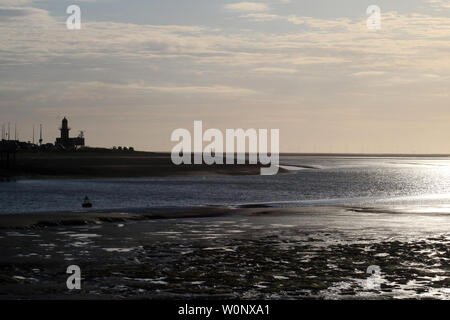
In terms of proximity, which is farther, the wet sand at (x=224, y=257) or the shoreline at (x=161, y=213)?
the shoreline at (x=161, y=213)

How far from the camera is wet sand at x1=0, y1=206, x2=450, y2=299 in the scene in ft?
62.6

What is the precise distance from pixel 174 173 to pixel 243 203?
65.2 metres

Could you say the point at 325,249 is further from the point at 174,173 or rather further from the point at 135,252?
the point at 174,173

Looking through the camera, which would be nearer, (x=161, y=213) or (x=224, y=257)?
(x=224, y=257)

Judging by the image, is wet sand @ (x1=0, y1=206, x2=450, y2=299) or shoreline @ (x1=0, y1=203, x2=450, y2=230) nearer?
wet sand @ (x1=0, y1=206, x2=450, y2=299)

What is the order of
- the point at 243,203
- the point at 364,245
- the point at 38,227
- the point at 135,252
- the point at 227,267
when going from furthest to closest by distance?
the point at 243,203 < the point at 38,227 < the point at 364,245 < the point at 135,252 < the point at 227,267

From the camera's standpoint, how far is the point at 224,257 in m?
25.2

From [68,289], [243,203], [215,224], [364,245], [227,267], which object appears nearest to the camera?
[68,289]

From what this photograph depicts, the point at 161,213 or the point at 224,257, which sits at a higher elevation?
the point at 224,257

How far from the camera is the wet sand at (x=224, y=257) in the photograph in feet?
62.6

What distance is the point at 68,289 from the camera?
19.0 metres
